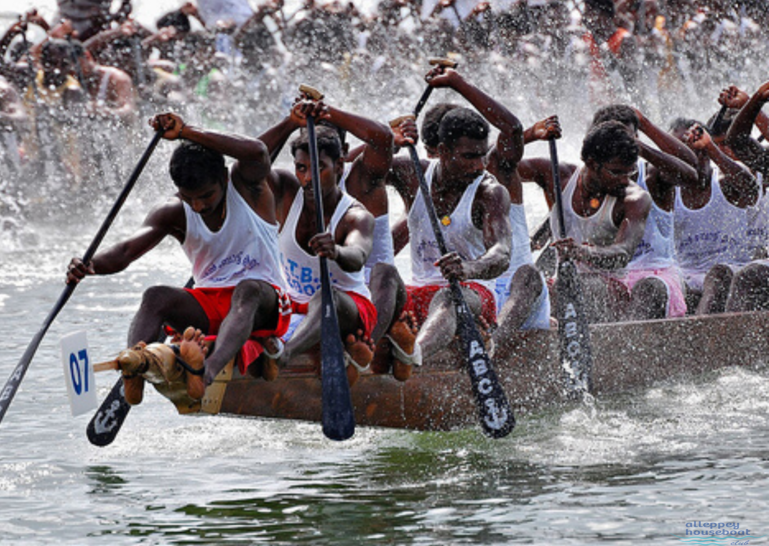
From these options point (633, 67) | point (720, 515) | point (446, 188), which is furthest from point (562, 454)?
point (633, 67)

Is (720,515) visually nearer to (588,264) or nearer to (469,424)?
(469,424)

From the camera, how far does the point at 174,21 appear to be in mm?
16672

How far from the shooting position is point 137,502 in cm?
536

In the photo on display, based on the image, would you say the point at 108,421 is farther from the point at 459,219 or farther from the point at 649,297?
the point at 649,297

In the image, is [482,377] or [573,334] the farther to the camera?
[573,334]

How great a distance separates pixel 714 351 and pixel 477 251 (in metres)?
1.72

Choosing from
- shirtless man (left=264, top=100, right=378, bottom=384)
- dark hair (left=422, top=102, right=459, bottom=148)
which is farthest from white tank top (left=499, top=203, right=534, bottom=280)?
shirtless man (left=264, top=100, right=378, bottom=384)

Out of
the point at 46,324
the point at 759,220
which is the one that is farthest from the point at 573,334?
the point at 46,324

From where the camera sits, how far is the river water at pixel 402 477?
4.89 metres

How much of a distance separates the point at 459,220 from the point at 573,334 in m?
0.82

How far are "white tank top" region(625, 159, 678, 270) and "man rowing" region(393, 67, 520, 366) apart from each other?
3.82 feet

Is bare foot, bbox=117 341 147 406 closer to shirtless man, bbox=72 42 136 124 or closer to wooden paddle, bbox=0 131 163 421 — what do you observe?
wooden paddle, bbox=0 131 163 421

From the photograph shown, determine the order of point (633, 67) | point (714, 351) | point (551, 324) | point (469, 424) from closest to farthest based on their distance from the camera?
1. point (469, 424)
2. point (551, 324)
3. point (714, 351)
4. point (633, 67)

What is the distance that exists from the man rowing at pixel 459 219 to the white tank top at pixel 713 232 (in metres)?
1.66
